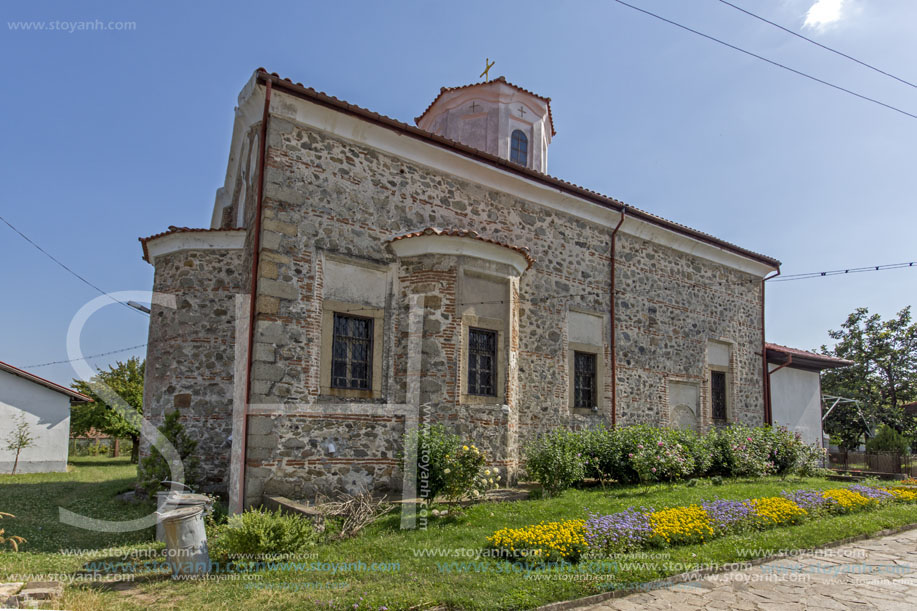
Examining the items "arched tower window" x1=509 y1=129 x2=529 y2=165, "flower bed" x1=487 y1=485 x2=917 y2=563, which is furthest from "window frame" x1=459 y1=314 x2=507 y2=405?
"arched tower window" x1=509 y1=129 x2=529 y2=165

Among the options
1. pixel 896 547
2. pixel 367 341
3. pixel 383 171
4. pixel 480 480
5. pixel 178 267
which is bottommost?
pixel 896 547

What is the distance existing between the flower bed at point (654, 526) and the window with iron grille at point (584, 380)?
428 centimetres

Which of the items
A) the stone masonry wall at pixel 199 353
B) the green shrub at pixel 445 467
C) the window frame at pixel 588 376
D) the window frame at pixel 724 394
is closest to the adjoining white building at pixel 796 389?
the window frame at pixel 724 394

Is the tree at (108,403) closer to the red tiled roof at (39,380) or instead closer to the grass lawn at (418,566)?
the red tiled roof at (39,380)

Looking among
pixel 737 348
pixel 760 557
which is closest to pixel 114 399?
pixel 737 348

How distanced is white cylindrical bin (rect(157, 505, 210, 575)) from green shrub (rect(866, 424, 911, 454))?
22.9m

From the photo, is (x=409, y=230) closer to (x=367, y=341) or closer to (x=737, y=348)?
(x=367, y=341)

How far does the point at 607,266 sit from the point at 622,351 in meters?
2.12

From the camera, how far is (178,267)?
11.7 m

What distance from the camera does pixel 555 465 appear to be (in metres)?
9.87

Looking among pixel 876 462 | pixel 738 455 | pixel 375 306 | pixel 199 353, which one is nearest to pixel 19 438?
pixel 199 353

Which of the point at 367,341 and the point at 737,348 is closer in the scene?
the point at 367,341

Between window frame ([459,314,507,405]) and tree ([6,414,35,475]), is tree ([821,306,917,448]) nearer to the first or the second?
window frame ([459,314,507,405])

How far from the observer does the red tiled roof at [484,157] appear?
9.50 m
